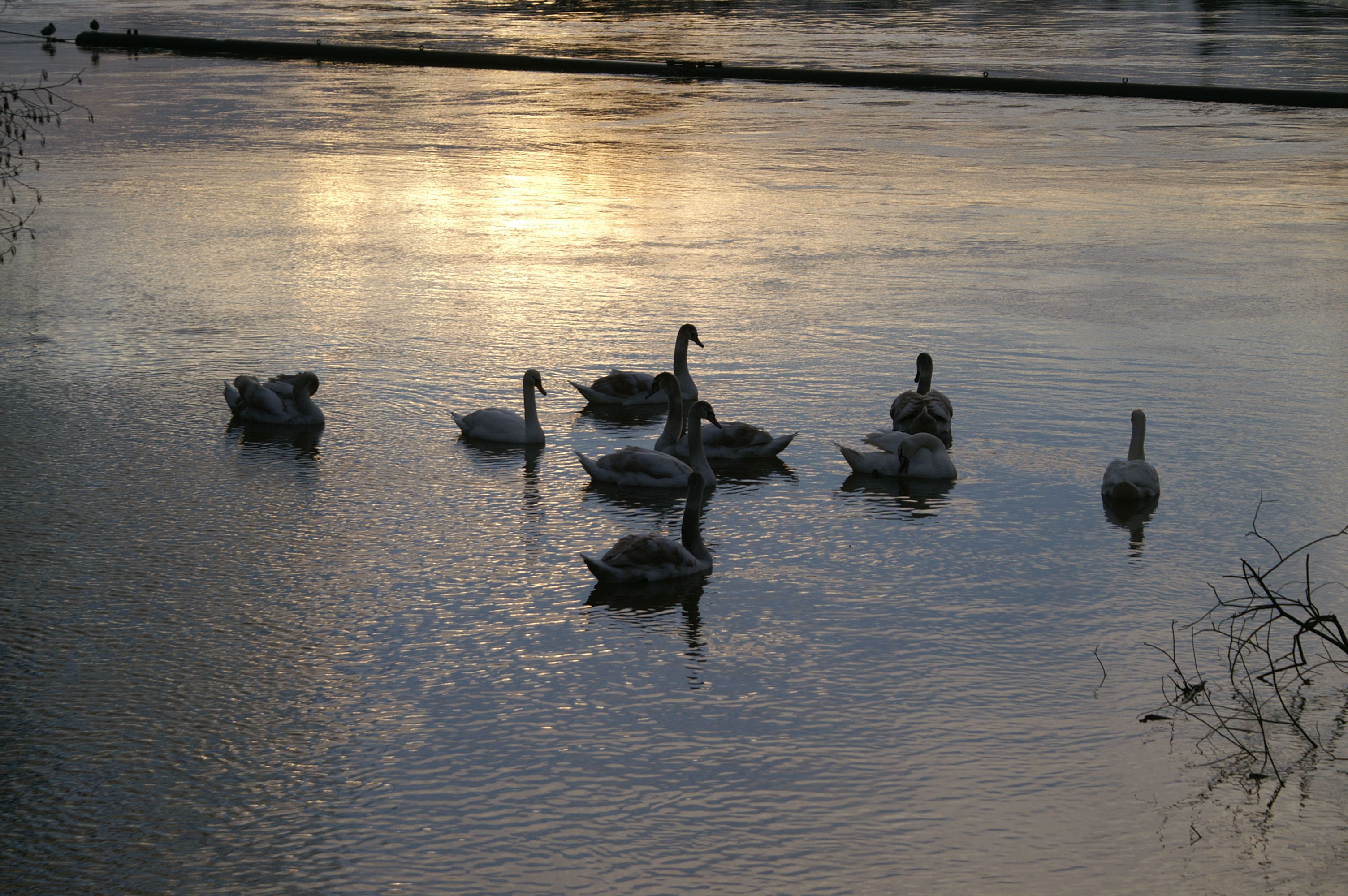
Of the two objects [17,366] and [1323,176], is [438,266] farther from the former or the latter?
[1323,176]

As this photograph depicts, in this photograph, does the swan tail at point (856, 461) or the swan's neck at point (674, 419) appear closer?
the swan tail at point (856, 461)

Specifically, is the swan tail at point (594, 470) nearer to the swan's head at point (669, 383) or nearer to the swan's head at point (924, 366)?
the swan's head at point (669, 383)

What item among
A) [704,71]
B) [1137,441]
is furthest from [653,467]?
[704,71]

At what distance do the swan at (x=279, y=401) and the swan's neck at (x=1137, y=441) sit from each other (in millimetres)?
5637

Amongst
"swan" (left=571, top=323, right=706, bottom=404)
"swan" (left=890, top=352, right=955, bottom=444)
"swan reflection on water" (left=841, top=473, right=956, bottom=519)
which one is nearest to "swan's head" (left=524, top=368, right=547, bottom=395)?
"swan" (left=571, top=323, right=706, bottom=404)

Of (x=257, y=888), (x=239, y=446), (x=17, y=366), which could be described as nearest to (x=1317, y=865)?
(x=257, y=888)

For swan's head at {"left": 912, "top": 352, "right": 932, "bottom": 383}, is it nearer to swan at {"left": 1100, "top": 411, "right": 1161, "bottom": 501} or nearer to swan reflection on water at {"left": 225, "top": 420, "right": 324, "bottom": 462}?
swan at {"left": 1100, "top": 411, "right": 1161, "bottom": 501}

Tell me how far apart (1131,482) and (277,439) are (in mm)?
5816

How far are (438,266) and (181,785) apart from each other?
36.1 feet

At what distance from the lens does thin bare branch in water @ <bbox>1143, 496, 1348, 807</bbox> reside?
6293 mm

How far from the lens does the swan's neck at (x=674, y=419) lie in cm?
1070

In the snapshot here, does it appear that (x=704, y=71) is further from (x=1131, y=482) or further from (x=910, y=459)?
(x=1131, y=482)

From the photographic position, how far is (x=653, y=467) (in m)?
10.1

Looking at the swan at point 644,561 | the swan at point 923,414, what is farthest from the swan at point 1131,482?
the swan at point 644,561
